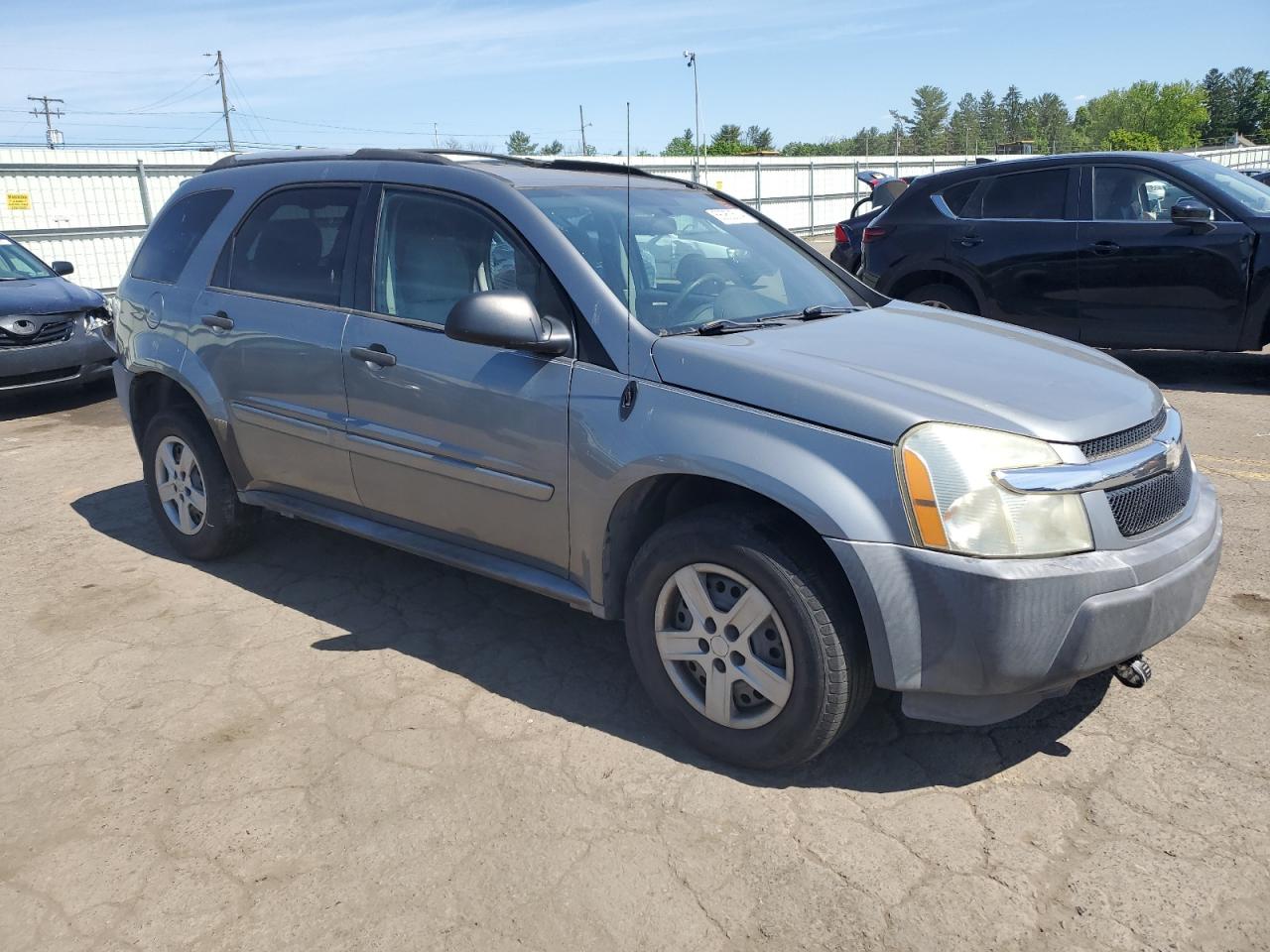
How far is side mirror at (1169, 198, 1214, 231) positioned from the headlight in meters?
5.74

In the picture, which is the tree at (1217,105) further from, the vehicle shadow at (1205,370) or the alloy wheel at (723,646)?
the alloy wheel at (723,646)

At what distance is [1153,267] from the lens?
765 centimetres

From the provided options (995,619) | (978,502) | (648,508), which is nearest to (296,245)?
(648,508)

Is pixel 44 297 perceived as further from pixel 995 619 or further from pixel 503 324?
pixel 995 619

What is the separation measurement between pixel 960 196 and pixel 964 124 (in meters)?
142

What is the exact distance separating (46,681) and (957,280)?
23.6ft

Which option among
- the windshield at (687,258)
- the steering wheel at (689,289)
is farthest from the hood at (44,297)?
the steering wheel at (689,289)

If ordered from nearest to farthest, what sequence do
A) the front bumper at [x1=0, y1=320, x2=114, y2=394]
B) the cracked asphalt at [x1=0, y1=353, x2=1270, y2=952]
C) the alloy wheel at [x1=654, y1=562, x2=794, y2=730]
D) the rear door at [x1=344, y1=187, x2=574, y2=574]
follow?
1. the cracked asphalt at [x1=0, y1=353, x2=1270, y2=952]
2. the alloy wheel at [x1=654, y1=562, x2=794, y2=730]
3. the rear door at [x1=344, y1=187, x2=574, y2=574]
4. the front bumper at [x1=0, y1=320, x2=114, y2=394]

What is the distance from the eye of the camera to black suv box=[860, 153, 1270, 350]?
745cm

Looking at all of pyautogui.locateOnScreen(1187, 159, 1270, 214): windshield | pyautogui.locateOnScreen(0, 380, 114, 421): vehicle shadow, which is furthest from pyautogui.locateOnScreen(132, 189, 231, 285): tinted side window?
pyautogui.locateOnScreen(1187, 159, 1270, 214): windshield

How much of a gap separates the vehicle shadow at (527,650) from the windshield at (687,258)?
1321 mm

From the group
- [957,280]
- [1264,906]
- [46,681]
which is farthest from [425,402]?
[957,280]

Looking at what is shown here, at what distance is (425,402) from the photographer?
3740 mm

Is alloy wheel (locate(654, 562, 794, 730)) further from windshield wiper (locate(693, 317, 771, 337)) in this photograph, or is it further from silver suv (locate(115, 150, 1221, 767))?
windshield wiper (locate(693, 317, 771, 337))
